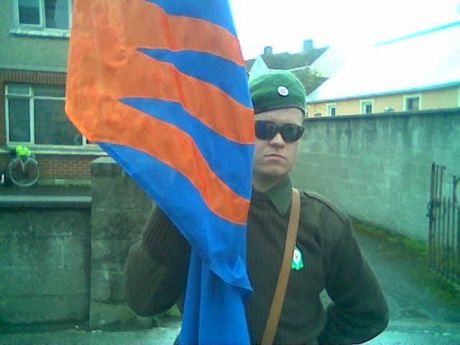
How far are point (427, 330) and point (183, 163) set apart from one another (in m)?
3.91

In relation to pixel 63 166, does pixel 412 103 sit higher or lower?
higher

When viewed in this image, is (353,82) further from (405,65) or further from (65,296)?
(65,296)

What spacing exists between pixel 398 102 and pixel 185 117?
18.6 meters

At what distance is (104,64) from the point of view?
1119 mm

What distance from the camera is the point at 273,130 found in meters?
1.48

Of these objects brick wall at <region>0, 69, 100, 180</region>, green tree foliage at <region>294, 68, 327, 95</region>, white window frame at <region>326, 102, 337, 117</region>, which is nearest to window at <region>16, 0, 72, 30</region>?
brick wall at <region>0, 69, 100, 180</region>

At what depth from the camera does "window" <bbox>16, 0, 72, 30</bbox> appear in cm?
1271

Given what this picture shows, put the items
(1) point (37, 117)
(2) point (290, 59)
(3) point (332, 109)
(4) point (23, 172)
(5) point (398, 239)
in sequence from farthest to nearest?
1. (2) point (290, 59)
2. (3) point (332, 109)
3. (1) point (37, 117)
4. (4) point (23, 172)
5. (5) point (398, 239)

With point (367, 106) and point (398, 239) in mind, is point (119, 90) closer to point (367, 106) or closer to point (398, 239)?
point (398, 239)

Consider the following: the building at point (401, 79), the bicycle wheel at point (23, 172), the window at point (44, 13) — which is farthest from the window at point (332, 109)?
the bicycle wheel at point (23, 172)

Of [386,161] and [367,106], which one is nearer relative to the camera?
[386,161]

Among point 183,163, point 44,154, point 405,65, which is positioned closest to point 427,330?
point 183,163

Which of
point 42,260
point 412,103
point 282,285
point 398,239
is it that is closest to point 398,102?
point 412,103

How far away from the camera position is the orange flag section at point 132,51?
1123 millimetres
